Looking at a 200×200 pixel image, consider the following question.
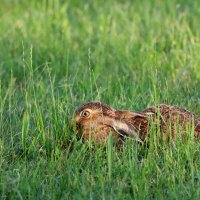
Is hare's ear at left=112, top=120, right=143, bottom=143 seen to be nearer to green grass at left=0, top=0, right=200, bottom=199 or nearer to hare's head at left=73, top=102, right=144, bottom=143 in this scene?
hare's head at left=73, top=102, right=144, bottom=143

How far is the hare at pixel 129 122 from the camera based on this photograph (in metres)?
5.42

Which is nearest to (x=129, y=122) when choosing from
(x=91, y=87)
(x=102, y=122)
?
(x=102, y=122)

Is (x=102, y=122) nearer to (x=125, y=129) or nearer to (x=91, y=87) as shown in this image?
(x=125, y=129)

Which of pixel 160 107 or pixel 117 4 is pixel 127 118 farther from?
pixel 117 4

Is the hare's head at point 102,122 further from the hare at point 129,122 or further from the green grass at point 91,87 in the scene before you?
the green grass at point 91,87

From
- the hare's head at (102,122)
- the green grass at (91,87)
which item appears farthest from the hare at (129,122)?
the green grass at (91,87)

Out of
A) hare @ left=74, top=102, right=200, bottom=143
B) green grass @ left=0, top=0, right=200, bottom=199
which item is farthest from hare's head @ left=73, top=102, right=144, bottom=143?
green grass @ left=0, top=0, right=200, bottom=199

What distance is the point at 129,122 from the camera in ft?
18.1

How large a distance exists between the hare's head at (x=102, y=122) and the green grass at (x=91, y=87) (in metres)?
0.12

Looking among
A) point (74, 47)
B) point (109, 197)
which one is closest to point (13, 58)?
point (74, 47)

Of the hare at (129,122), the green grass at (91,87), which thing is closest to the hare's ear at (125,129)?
the hare at (129,122)

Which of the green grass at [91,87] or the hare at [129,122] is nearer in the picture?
the green grass at [91,87]

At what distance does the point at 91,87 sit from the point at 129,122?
0.49 meters

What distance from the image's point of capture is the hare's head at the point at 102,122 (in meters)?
5.45
